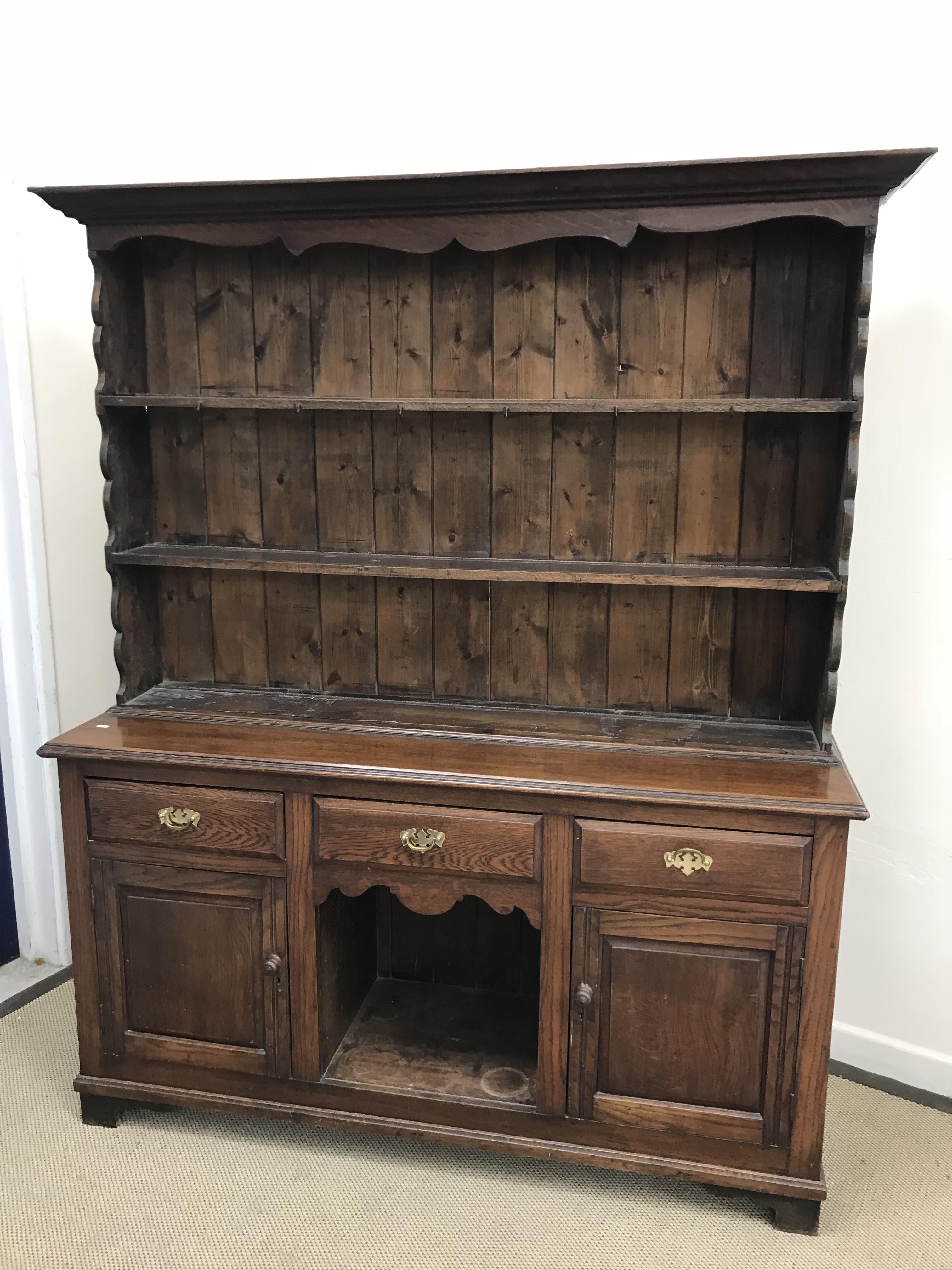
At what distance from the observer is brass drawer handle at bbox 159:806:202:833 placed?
6.66 feet

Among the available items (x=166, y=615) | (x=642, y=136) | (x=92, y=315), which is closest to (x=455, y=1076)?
(x=166, y=615)

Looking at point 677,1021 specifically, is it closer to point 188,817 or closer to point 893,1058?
point 893,1058

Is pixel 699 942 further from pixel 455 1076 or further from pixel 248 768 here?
pixel 248 768

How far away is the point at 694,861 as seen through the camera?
184cm

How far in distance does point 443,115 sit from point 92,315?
93 centimetres

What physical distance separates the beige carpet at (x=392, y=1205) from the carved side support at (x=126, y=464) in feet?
3.26

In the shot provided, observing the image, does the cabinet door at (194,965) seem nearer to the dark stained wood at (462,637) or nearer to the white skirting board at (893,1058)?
the dark stained wood at (462,637)

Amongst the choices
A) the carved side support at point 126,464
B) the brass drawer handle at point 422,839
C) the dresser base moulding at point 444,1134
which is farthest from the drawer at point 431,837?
the carved side support at point 126,464

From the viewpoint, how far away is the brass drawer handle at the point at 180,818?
2.03 meters

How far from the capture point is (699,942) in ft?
6.15

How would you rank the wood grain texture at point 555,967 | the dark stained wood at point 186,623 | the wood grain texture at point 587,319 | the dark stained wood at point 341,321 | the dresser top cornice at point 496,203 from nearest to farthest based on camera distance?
the dresser top cornice at point 496,203 < the wood grain texture at point 555,967 < the wood grain texture at point 587,319 < the dark stained wood at point 341,321 < the dark stained wood at point 186,623

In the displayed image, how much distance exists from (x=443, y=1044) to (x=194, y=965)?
59 centimetres

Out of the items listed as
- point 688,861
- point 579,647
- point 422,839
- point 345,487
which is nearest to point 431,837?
point 422,839

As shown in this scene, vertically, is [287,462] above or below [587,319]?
below
